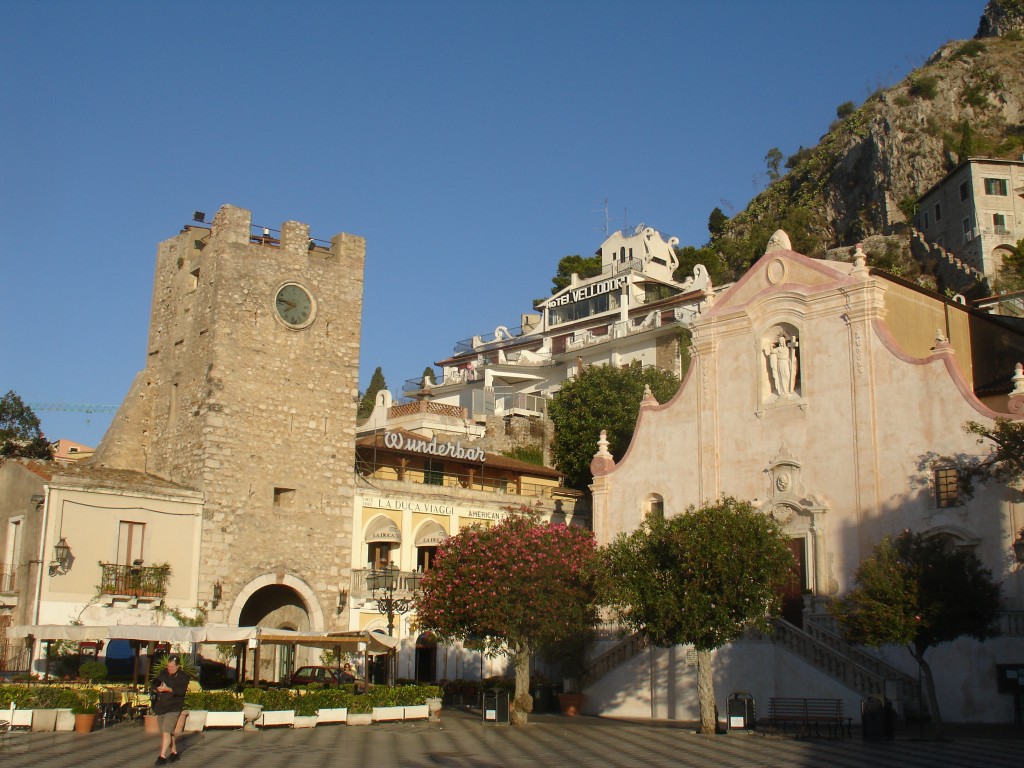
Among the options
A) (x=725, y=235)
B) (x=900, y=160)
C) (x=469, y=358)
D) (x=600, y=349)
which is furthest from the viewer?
(x=725, y=235)

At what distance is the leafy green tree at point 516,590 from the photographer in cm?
3166

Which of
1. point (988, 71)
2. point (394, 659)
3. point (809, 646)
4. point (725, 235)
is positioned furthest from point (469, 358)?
point (809, 646)

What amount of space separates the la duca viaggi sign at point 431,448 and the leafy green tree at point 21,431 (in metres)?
17.5

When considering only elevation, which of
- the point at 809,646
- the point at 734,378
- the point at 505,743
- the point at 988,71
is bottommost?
the point at 505,743

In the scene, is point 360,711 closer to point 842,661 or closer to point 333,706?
point 333,706

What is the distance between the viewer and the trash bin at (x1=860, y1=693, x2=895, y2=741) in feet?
86.8

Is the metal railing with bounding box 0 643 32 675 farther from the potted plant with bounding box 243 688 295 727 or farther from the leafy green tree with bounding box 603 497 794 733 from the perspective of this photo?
the leafy green tree with bounding box 603 497 794 733

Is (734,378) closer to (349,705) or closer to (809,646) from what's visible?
(809,646)

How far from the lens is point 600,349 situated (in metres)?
75.8

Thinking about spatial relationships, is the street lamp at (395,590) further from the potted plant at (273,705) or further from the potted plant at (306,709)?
the potted plant at (273,705)

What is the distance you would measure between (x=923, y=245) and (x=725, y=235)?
24.1m

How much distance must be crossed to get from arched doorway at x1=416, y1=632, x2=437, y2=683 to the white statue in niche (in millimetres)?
16381

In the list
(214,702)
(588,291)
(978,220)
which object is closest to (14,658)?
(214,702)

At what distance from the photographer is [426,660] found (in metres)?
42.8
